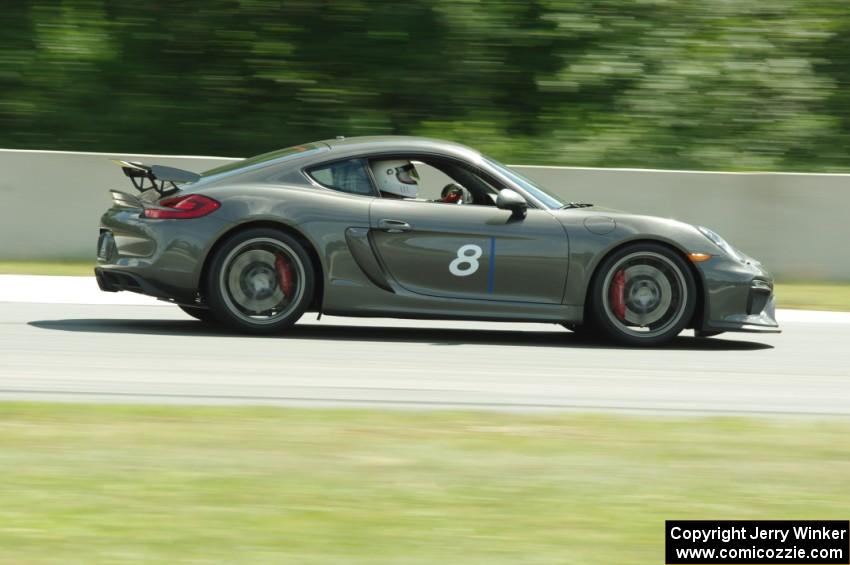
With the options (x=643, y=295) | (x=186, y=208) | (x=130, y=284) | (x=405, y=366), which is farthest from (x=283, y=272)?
(x=643, y=295)

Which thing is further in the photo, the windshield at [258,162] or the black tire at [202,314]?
the black tire at [202,314]

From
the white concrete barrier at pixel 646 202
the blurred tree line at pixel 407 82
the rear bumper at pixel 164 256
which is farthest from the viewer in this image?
the blurred tree line at pixel 407 82

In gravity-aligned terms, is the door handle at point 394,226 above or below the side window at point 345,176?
below

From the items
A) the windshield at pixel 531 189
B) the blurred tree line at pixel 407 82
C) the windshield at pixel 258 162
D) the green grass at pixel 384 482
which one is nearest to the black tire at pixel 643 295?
the windshield at pixel 531 189

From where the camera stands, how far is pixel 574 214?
852 centimetres

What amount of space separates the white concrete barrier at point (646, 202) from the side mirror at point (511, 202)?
502 cm

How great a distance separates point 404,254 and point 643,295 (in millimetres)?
1653

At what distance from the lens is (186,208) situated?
27.4 ft

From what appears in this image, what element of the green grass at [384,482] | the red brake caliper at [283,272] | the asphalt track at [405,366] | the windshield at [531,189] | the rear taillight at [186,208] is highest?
the windshield at [531,189]

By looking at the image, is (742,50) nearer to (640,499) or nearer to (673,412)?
(673,412)

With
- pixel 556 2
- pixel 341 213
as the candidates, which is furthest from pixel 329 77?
pixel 341 213

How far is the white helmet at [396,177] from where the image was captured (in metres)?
8.59

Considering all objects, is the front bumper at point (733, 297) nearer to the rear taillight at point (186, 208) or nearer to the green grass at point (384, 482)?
the green grass at point (384, 482)

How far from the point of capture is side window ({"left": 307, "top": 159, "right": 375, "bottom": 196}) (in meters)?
8.55
